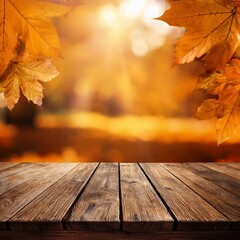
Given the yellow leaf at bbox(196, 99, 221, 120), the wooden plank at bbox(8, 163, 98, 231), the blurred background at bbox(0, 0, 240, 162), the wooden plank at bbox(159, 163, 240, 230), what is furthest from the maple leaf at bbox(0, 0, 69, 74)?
the blurred background at bbox(0, 0, 240, 162)

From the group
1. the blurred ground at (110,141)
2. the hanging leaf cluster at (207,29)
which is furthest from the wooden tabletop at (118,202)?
the blurred ground at (110,141)

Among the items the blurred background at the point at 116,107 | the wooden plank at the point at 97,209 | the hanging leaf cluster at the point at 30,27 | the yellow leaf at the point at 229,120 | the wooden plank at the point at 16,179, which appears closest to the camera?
the hanging leaf cluster at the point at 30,27

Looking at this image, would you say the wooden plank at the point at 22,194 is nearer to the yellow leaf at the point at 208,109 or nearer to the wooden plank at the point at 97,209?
the wooden plank at the point at 97,209

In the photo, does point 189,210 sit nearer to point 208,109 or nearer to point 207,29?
point 208,109

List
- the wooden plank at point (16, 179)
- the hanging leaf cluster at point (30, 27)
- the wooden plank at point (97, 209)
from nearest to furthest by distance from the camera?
1. the hanging leaf cluster at point (30, 27)
2. the wooden plank at point (97, 209)
3. the wooden plank at point (16, 179)

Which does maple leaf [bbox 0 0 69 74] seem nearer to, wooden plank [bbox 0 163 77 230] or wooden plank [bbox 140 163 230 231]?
wooden plank [bbox 0 163 77 230]

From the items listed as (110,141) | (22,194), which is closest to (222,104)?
(22,194)

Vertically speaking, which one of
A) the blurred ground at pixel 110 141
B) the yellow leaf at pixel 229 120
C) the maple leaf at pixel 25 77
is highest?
the maple leaf at pixel 25 77
